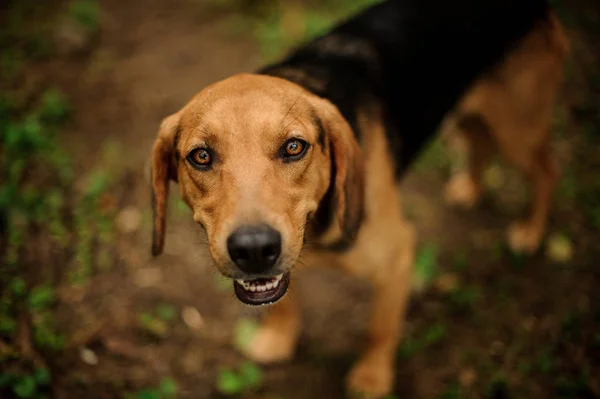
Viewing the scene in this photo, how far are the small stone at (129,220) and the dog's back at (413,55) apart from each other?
1.88 metres

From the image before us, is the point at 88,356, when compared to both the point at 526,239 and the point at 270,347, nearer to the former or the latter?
the point at 270,347

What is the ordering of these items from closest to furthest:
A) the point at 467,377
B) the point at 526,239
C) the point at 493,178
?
1. the point at 467,377
2. the point at 526,239
3. the point at 493,178

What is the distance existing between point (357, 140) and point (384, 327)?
4.24 feet

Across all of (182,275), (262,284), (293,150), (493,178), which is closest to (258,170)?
(293,150)

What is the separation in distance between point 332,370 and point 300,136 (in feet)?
6.57

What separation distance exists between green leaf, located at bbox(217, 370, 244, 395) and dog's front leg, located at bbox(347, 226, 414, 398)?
761 millimetres

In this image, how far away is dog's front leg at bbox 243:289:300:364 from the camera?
3750mm

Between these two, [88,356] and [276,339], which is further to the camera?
[276,339]

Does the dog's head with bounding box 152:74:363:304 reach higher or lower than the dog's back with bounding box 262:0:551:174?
lower

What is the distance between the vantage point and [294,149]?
8.17ft

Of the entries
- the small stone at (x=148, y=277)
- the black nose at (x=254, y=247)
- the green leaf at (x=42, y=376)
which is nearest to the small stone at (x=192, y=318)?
the small stone at (x=148, y=277)

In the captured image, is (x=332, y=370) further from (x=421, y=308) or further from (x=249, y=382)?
(x=421, y=308)

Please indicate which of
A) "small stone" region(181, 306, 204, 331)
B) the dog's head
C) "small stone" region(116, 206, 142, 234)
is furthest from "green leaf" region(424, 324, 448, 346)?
"small stone" region(116, 206, 142, 234)

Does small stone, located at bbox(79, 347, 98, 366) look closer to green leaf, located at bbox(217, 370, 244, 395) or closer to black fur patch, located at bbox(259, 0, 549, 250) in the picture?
green leaf, located at bbox(217, 370, 244, 395)
